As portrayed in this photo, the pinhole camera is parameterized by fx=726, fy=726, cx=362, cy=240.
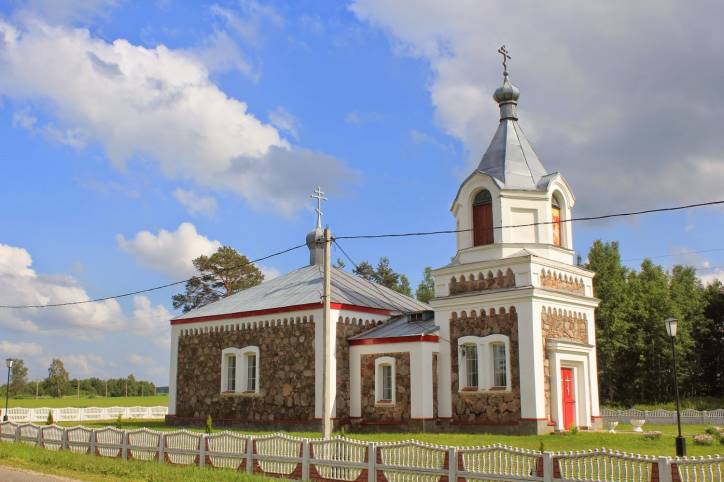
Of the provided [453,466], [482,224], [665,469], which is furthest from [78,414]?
[665,469]

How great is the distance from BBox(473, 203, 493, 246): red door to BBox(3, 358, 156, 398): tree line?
8718 centimetres

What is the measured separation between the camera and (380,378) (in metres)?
23.8

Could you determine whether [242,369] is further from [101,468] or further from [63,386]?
[63,386]

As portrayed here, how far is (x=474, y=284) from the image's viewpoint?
21906mm

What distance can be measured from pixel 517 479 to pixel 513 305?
9.87 m

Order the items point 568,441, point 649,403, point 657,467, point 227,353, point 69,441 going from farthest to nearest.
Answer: point 649,403 < point 227,353 < point 69,441 < point 568,441 < point 657,467

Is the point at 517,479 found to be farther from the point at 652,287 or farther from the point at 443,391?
the point at 652,287

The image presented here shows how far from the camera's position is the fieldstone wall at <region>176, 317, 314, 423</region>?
2458 centimetres

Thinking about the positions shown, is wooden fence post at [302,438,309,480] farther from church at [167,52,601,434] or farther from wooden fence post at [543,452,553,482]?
church at [167,52,601,434]

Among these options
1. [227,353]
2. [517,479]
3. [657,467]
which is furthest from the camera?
[227,353]

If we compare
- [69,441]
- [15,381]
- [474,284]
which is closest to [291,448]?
[69,441]

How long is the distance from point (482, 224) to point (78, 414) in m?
26.7

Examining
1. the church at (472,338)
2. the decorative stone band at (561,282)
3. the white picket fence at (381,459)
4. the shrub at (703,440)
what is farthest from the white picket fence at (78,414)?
the shrub at (703,440)

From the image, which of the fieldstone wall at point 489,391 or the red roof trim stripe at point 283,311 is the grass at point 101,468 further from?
the red roof trim stripe at point 283,311
